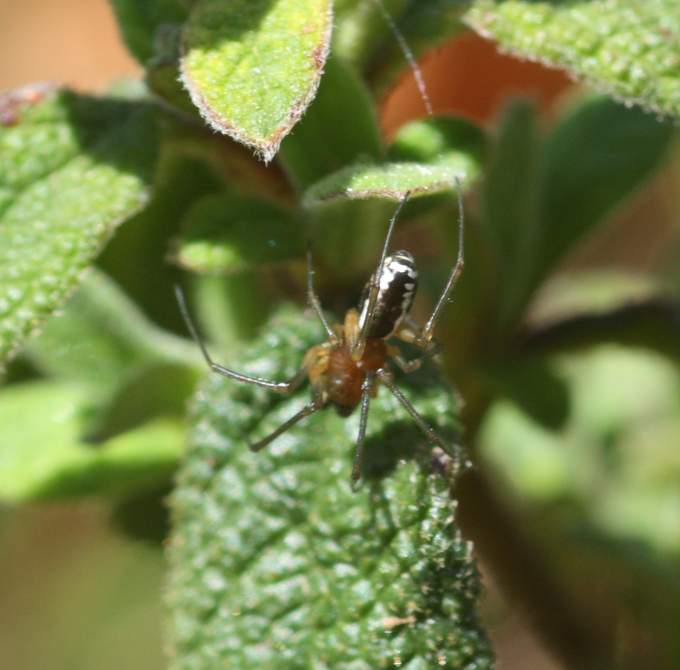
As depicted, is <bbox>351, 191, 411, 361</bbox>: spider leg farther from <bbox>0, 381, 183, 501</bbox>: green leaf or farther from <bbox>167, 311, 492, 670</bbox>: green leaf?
<bbox>0, 381, 183, 501</bbox>: green leaf

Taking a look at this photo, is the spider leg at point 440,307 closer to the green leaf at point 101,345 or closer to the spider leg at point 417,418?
the spider leg at point 417,418

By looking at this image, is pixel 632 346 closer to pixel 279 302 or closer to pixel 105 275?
pixel 279 302

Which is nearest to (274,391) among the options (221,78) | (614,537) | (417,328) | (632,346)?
(417,328)

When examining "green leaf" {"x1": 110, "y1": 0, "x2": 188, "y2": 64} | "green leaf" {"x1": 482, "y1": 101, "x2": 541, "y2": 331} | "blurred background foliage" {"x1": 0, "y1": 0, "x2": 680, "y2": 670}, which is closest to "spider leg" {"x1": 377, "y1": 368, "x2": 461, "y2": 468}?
"blurred background foliage" {"x1": 0, "y1": 0, "x2": 680, "y2": 670}

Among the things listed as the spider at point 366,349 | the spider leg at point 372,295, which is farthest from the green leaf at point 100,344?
the spider leg at point 372,295

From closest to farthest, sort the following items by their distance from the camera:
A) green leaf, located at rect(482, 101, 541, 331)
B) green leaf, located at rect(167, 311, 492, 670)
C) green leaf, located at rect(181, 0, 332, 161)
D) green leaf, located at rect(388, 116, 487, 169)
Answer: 1. green leaf, located at rect(181, 0, 332, 161)
2. green leaf, located at rect(167, 311, 492, 670)
3. green leaf, located at rect(388, 116, 487, 169)
4. green leaf, located at rect(482, 101, 541, 331)

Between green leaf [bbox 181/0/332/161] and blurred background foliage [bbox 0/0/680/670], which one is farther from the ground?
green leaf [bbox 181/0/332/161]
